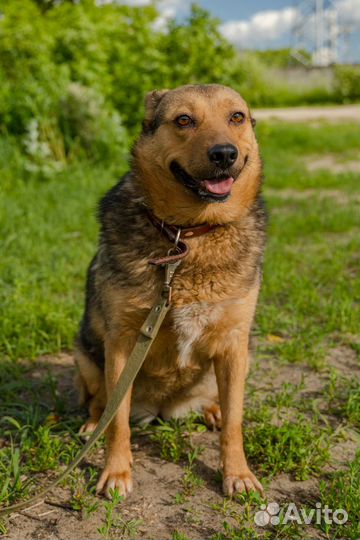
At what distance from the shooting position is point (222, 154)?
2445 mm

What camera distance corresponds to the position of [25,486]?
8.01 feet

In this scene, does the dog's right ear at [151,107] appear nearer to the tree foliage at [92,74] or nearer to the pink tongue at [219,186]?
the pink tongue at [219,186]

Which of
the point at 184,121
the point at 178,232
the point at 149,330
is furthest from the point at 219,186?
the point at 149,330

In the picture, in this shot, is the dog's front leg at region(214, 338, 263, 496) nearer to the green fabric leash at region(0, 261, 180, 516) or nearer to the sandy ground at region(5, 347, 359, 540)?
the sandy ground at region(5, 347, 359, 540)

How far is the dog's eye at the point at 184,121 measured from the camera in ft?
8.86

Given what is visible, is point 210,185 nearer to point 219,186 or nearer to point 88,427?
point 219,186

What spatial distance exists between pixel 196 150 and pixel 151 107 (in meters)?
0.59

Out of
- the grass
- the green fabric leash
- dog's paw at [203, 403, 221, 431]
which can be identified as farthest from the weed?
the green fabric leash

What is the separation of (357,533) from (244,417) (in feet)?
3.39

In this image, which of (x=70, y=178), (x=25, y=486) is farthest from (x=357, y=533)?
(x=70, y=178)

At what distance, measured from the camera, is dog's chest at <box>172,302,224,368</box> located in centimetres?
256

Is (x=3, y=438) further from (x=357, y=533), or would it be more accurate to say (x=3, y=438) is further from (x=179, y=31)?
(x=179, y=31)

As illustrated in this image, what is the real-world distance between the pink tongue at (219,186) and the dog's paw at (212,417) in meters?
1.30

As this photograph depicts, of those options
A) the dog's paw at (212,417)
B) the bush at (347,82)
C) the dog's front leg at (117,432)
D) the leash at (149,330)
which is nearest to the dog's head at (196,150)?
the leash at (149,330)
